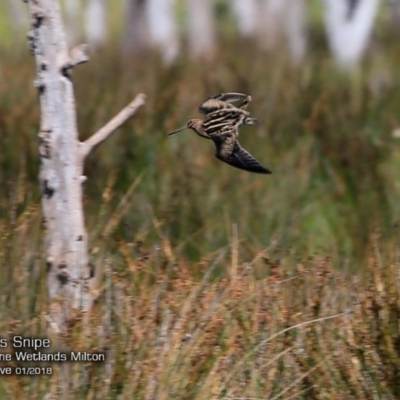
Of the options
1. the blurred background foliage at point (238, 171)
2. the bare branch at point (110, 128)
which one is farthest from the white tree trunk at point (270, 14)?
the bare branch at point (110, 128)

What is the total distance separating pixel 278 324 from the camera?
3.39 metres

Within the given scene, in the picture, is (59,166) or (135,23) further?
(135,23)

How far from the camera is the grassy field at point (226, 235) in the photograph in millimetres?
3195

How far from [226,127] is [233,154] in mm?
82

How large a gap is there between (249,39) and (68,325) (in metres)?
8.32

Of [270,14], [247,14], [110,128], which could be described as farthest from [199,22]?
[110,128]

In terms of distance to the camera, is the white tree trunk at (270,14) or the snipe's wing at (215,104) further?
the white tree trunk at (270,14)

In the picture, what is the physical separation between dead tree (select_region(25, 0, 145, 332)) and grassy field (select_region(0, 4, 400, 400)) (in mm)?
134

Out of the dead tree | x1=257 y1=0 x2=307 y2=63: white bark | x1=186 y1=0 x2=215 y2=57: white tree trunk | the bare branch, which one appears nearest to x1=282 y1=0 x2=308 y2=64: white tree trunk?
x1=257 y1=0 x2=307 y2=63: white bark

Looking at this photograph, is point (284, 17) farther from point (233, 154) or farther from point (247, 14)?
point (233, 154)

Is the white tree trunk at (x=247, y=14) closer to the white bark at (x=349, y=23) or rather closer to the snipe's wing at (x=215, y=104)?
the white bark at (x=349, y=23)

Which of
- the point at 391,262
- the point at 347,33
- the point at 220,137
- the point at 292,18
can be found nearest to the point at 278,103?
the point at 391,262

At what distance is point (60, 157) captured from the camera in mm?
3449

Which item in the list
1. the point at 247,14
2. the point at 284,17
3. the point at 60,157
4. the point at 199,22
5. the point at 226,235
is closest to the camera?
the point at 60,157
